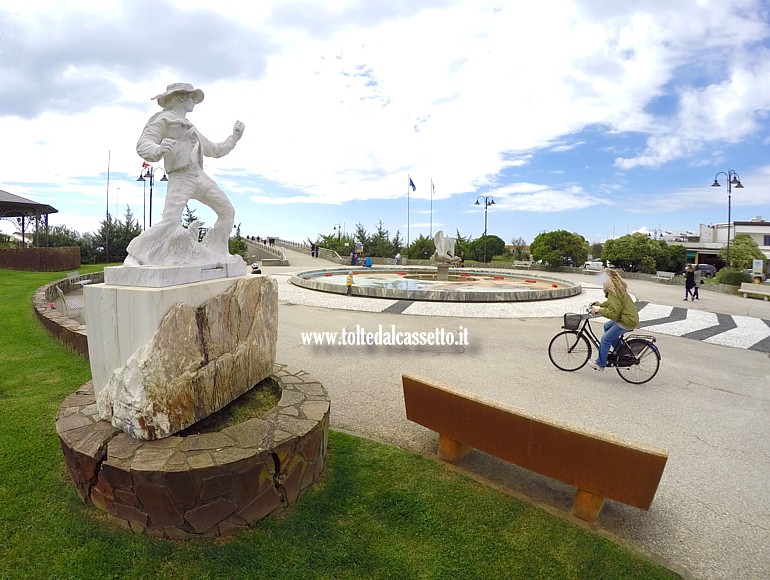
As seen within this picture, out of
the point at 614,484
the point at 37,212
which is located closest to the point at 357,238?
the point at 37,212

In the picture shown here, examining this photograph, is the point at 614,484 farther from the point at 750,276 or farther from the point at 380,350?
the point at 750,276

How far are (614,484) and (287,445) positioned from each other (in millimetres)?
2203

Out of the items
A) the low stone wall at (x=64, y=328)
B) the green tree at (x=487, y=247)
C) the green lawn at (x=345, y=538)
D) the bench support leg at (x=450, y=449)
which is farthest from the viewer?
the green tree at (x=487, y=247)

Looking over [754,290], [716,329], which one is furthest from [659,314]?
[754,290]

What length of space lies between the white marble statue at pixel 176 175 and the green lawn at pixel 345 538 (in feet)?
6.02

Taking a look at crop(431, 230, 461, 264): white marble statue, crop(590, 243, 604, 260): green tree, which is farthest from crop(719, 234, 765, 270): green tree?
crop(431, 230, 461, 264): white marble statue

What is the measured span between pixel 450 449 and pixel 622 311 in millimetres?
3559

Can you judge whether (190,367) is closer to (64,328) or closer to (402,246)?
(64,328)

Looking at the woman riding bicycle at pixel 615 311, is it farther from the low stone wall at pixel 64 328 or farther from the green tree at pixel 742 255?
the green tree at pixel 742 255

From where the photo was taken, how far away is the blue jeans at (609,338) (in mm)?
6016

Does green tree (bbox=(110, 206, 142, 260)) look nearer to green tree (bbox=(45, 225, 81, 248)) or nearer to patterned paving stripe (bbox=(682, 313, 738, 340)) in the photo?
green tree (bbox=(45, 225, 81, 248))

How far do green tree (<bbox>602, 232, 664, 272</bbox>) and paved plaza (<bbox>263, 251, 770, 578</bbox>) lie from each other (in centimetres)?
2523

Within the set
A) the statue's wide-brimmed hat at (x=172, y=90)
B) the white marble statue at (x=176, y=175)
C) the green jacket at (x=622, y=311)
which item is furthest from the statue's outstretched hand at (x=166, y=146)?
the green jacket at (x=622, y=311)

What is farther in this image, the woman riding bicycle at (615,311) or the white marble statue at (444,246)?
the white marble statue at (444,246)
